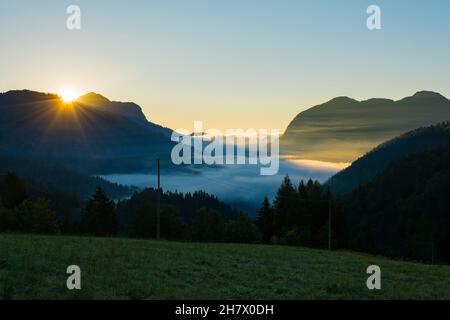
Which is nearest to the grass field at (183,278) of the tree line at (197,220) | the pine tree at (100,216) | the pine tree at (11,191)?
the tree line at (197,220)

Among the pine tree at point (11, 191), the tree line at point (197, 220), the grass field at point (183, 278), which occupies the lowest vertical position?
the grass field at point (183, 278)

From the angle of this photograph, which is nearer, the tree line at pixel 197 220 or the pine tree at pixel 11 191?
the tree line at pixel 197 220

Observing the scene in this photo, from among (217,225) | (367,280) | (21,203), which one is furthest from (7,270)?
(217,225)

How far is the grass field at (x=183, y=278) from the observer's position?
2014 centimetres

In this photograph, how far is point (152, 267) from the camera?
27.5 m

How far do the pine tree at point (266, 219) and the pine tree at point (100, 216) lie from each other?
119ft

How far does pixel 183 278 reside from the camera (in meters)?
25.5

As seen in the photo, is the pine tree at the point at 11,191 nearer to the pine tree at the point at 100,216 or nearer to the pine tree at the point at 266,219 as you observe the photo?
the pine tree at the point at 100,216

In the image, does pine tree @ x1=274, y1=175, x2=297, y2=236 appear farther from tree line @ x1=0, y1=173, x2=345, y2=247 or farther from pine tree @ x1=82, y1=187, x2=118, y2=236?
pine tree @ x1=82, y1=187, x2=118, y2=236

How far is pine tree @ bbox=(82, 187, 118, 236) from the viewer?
4469 inches

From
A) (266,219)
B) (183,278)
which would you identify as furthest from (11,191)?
(183,278)

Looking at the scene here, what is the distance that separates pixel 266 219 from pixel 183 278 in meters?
109
